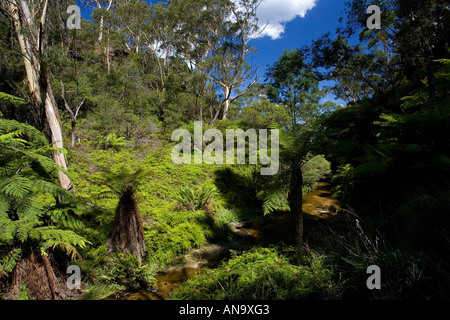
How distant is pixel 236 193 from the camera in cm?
770

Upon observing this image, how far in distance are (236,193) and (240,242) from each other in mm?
2468

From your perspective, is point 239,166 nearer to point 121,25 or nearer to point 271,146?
point 271,146

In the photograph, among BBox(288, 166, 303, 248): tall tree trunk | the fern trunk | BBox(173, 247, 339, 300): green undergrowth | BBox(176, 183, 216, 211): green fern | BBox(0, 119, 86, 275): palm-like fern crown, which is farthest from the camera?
BBox(176, 183, 216, 211): green fern

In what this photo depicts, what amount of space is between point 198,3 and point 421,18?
17.6 metres

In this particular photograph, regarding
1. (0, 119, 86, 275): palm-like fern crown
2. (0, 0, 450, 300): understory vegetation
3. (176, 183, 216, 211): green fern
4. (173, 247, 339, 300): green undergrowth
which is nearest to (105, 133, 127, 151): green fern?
(0, 0, 450, 300): understory vegetation

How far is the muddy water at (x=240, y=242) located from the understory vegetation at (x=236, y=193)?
10 centimetres

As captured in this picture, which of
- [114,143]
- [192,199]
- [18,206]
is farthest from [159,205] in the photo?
[114,143]

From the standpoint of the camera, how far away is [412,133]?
3857 millimetres

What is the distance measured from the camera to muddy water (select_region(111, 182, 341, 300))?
139 inches

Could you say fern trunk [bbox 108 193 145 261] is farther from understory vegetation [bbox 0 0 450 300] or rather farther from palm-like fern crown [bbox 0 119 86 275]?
palm-like fern crown [bbox 0 119 86 275]

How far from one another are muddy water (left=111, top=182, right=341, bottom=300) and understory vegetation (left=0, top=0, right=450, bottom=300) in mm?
98

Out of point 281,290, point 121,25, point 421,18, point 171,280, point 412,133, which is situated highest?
point 121,25
